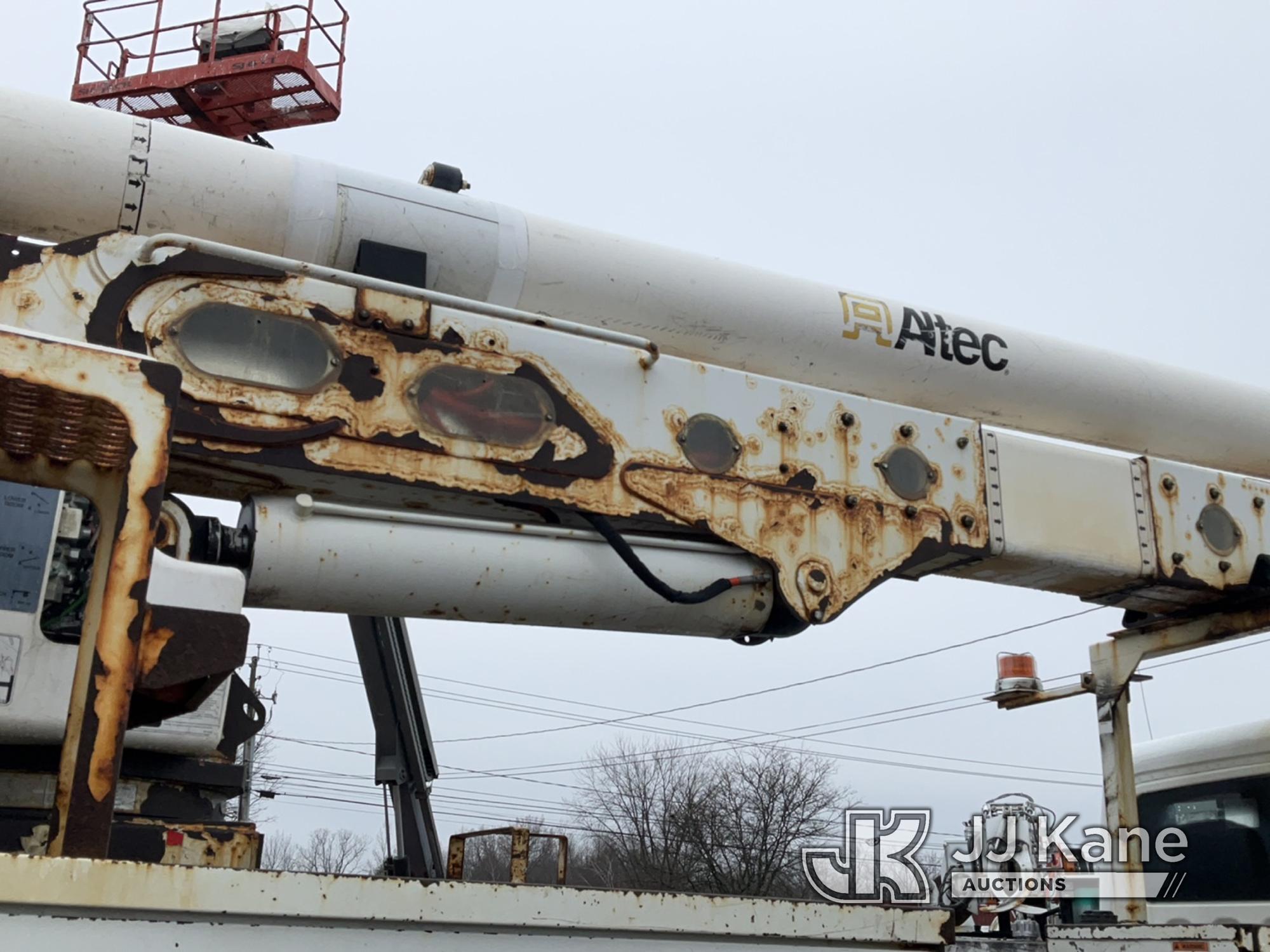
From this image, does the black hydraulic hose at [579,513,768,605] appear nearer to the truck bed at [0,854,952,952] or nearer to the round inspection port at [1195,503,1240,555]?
the truck bed at [0,854,952,952]

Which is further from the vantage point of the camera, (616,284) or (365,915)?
(616,284)

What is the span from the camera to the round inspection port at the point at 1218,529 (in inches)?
170

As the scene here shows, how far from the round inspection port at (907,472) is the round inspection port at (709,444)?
19.0 inches

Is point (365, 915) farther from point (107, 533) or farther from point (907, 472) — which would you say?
point (907, 472)

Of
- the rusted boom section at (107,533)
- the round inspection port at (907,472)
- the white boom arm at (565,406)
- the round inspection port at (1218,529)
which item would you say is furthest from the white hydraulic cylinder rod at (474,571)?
the round inspection port at (1218,529)

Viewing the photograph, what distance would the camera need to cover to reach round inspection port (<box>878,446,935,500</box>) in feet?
12.3

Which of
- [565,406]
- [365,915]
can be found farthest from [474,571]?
[365,915]

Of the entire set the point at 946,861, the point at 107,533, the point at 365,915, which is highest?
the point at 107,533

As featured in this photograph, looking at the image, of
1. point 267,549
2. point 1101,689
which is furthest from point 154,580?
point 1101,689

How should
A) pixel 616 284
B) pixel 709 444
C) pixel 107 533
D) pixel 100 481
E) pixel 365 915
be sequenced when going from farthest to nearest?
1. pixel 616 284
2. pixel 709 444
3. pixel 100 481
4. pixel 107 533
5. pixel 365 915

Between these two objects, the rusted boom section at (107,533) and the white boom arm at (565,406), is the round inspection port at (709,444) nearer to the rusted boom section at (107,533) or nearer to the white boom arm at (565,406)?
the white boom arm at (565,406)

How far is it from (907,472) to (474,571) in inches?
53.8

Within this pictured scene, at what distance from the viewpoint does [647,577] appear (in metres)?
3.32

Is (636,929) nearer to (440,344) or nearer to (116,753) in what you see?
(116,753)
